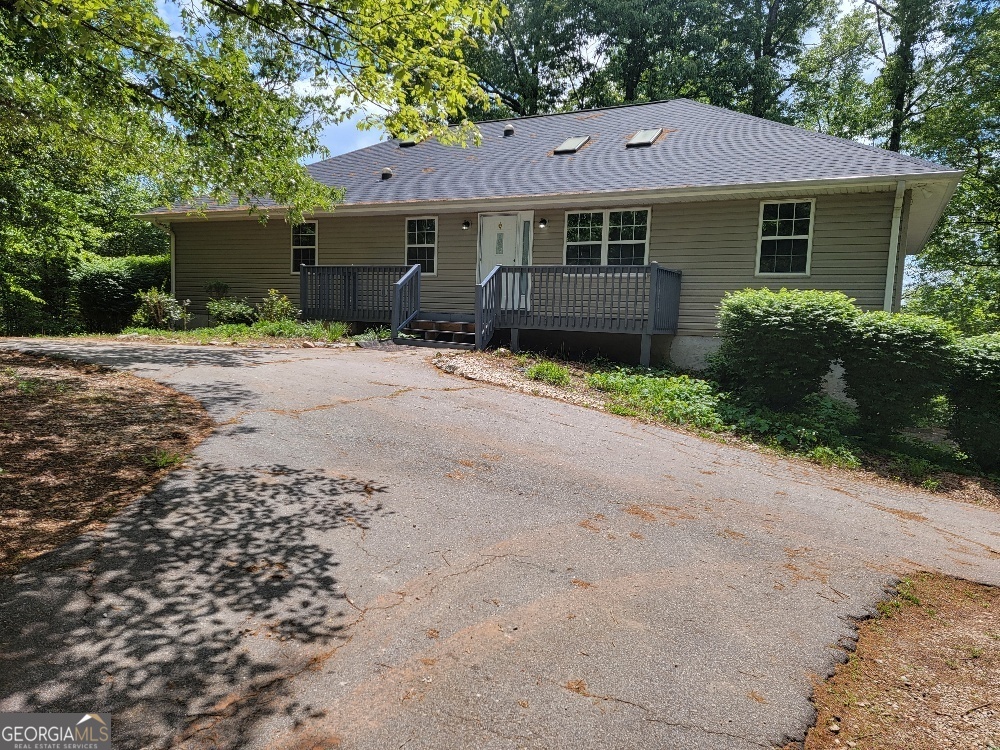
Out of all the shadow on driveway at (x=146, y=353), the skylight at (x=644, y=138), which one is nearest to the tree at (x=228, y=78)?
the shadow on driveway at (x=146, y=353)

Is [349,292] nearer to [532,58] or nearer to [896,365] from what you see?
[896,365]

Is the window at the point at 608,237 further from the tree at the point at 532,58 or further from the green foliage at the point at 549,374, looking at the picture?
the tree at the point at 532,58

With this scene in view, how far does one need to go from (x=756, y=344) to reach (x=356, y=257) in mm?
10029

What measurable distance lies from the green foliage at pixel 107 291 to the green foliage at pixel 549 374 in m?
13.1

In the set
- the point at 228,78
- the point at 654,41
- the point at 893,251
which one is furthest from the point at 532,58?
the point at 228,78

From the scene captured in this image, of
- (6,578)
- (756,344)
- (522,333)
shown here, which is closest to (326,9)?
(6,578)

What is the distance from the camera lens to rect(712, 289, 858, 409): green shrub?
8156 millimetres

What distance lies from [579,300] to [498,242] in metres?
2.99

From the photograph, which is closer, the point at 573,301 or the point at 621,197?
the point at 573,301

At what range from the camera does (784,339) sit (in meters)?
8.25

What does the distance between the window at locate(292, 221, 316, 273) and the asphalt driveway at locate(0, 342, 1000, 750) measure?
33.7 feet

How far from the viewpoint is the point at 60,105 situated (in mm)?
9078

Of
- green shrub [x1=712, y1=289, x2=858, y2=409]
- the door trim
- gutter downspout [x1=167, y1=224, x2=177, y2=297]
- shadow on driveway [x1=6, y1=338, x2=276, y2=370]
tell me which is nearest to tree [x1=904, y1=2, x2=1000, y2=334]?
green shrub [x1=712, y1=289, x2=858, y2=409]

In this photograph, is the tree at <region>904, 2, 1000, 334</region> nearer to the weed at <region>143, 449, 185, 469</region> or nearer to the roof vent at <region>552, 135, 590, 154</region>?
the roof vent at <region>552, 135, 590, 154</region>
